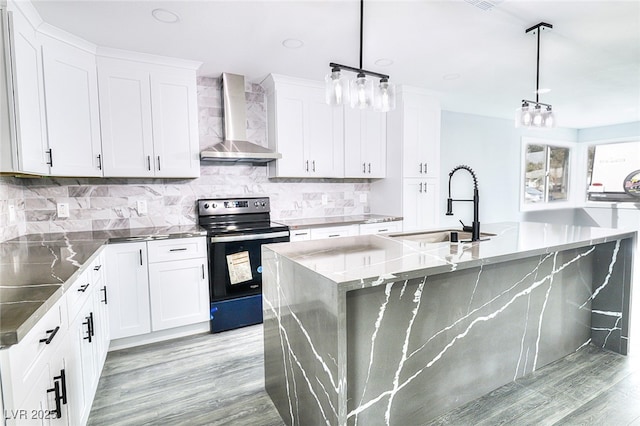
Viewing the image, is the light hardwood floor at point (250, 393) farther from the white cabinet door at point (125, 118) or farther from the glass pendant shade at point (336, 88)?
the glass pendant shade at point (336, 88)

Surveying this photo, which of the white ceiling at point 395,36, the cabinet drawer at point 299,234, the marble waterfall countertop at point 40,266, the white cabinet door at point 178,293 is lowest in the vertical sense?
the white cabinet door at point 178,293

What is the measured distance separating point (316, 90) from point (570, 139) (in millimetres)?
5871

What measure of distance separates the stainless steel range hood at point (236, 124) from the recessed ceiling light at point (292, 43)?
2.82 feet

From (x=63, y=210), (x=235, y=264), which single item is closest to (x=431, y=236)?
(x=235, y=264)

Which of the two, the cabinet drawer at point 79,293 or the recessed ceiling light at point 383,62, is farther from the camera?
the recessed ceiling light at point 383,62

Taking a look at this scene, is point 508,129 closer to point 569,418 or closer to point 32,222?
point 569,418

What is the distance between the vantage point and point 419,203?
4.13 meters

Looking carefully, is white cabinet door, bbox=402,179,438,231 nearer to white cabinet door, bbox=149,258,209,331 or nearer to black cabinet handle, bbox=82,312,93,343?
white cabinet door, bbox=149,258,209,331

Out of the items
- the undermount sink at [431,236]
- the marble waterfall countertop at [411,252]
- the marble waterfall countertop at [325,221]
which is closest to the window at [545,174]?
the marble waterfall countertop at [325,221]

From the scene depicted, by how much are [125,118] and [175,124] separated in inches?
15.5

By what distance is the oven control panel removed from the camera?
3355 millimetres

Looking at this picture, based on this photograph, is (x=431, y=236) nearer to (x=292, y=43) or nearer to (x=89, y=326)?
(x=292, y=43)

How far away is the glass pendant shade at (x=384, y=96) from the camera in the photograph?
198 cm

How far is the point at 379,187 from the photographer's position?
14.2 feet
